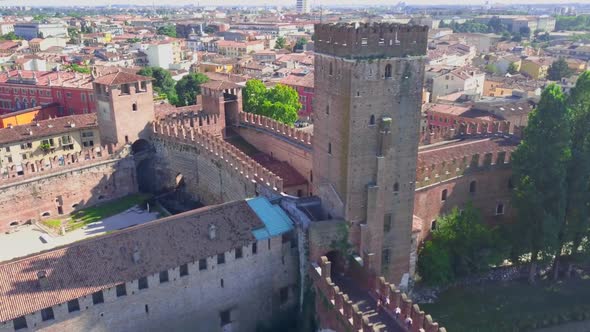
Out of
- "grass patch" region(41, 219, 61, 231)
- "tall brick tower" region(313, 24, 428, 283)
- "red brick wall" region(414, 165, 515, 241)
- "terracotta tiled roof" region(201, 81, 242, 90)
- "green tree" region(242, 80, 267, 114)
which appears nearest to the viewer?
"tall brick tower" region(313, 24, 428, 283)

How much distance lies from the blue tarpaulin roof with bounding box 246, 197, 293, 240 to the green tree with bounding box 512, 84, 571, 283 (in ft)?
53.8

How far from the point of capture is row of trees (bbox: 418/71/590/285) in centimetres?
3444

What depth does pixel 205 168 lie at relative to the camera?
151ft

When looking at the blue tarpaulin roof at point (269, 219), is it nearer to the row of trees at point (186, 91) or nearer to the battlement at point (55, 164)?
the battlement at point (55, 164)

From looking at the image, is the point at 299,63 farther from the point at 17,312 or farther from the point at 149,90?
the point at 17,312

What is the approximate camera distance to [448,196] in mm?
39469

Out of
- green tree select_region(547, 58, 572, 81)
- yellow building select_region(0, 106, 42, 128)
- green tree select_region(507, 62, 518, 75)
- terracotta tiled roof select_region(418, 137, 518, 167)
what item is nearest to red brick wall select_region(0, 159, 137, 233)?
yellow building select_region(0, 106, 42, 128)

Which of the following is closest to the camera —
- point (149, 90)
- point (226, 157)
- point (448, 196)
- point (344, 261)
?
point (344, 261)

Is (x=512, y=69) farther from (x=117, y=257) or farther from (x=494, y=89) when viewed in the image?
(x=117, y=257)

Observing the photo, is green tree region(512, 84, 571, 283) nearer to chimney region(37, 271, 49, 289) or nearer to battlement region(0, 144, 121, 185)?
chimney region(37, 271, 49, 289)

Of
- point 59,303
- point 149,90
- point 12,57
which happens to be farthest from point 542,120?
point 12,57

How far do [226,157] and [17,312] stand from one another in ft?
68.4

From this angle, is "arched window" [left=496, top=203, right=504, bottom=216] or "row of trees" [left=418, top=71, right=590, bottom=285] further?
"arched window" [left=496, top=203, right=504, bottom=216]

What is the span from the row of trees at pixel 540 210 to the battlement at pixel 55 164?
29922 mm
